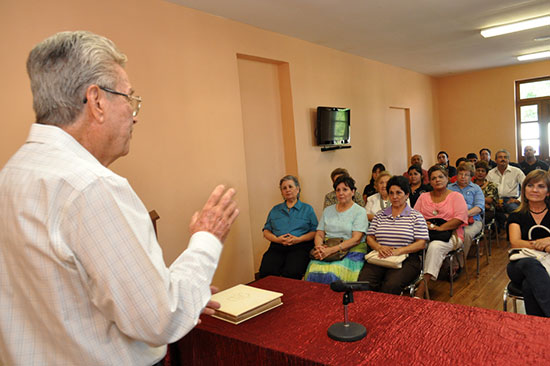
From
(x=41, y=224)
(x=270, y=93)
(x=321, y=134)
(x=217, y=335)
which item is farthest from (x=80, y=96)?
(x=321, y=134)

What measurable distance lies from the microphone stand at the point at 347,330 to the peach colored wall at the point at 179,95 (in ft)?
7.70

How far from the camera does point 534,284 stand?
8.02 feet

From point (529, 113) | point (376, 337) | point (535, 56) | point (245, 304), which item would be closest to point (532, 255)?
point (376, 337)

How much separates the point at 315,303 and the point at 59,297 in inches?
46.4

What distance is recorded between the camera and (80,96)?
35.4 inches

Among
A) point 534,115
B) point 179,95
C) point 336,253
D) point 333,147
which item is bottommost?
point 336,253

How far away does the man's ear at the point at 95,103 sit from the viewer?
902 mm

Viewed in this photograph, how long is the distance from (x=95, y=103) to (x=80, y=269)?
0.37m

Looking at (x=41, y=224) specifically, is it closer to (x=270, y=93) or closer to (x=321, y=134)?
(x=270, y=93)

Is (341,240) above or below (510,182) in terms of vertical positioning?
below

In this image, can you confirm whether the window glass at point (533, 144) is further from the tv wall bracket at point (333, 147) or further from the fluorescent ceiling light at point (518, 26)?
the tv wall bracket at point (333, 147)

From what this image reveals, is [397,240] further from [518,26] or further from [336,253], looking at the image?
[518,26]

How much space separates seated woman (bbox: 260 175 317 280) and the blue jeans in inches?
63.1

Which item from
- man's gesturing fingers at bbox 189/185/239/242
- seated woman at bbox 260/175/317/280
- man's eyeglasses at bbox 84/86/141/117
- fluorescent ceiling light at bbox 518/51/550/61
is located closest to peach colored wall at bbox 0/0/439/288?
seated woman at bbox 260/175/317/280
